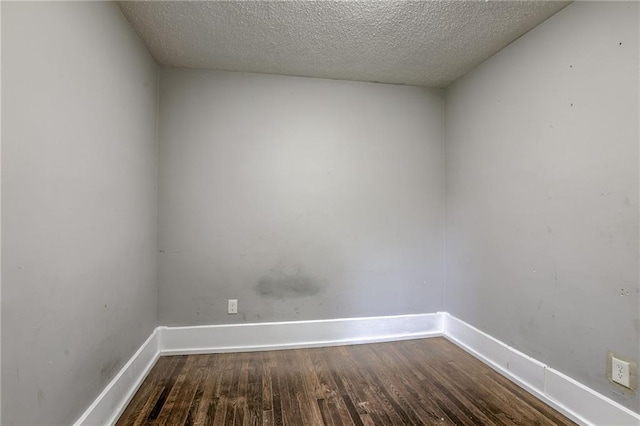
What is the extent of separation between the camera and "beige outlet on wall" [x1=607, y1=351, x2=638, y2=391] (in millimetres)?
1331

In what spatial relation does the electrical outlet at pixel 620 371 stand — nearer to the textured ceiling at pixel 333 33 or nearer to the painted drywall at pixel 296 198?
the painted drywall at pixel 296 198

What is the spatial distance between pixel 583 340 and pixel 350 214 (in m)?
1.66

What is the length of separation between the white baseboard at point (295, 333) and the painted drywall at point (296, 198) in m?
0.07

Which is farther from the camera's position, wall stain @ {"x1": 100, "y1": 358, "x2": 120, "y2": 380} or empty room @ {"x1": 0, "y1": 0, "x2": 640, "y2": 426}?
wall stain @ {"x1": 100, "y1": 358, "x2": 120, "y2": 380}

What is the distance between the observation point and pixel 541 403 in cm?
169

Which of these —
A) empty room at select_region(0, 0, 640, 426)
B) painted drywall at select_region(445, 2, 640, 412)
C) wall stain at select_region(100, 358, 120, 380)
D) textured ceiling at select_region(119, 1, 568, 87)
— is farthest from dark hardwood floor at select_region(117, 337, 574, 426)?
textured ceiling at select_region(119, 1, 568, 87)

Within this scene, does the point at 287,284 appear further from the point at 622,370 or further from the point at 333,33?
the point at 622,370

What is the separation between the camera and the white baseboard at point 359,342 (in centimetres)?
148

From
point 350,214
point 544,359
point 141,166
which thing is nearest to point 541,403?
point 544,359

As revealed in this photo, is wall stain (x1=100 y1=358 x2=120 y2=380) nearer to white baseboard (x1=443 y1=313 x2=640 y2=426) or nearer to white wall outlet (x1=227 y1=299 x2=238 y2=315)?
white wall outlet (x1=227 y1=299 x2=238 y2=315)

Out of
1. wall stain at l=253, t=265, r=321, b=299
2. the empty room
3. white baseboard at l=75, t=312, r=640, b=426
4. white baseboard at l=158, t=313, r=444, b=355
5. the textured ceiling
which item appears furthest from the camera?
wall stain at l=253, t=265, r=321, b=299

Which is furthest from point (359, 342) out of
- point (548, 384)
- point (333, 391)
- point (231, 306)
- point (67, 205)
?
point (67, 205)

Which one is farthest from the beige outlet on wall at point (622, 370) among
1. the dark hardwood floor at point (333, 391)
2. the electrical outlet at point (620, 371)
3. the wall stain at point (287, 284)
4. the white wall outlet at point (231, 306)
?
the white wall outlet at point (231, 306)

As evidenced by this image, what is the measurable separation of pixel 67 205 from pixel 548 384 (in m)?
2.68
